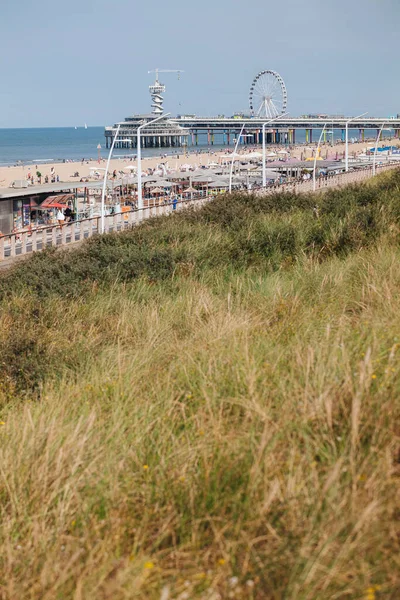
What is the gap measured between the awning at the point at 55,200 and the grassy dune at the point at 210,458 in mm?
22091

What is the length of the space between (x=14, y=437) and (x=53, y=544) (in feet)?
3.79

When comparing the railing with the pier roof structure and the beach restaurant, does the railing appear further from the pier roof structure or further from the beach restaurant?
the pier roof structure

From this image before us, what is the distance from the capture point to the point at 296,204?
19766 millimetres

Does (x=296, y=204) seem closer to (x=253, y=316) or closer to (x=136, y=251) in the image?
(x=136, y=251)

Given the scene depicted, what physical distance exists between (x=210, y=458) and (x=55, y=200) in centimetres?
2728

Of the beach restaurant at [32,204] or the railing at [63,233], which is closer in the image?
the railing at [63,233]

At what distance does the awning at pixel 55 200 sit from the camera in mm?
28828

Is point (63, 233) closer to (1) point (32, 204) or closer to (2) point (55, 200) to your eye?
(1) point (32, 204)

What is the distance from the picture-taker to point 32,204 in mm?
28859

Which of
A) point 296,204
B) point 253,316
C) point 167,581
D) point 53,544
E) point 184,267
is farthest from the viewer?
point 296,204

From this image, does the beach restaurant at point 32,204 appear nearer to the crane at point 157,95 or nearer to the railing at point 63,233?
the railing at point 63,233

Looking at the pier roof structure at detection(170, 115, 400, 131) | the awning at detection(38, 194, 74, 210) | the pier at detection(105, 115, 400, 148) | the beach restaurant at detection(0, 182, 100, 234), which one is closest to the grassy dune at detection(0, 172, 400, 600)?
the beach restaurant at detection(0, 182, 100, 234)

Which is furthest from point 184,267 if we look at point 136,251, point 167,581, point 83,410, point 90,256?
point 167,581

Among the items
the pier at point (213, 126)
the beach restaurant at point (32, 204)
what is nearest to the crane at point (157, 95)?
the pier at point (213, 126)
